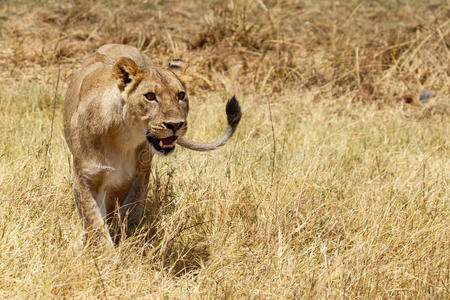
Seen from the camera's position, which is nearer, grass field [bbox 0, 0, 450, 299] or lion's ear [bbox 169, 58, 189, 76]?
grass field [bbox 0, 0, 450, 299]

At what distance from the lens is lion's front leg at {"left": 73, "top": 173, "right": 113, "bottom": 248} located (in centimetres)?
347

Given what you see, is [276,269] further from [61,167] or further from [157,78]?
[61,167]

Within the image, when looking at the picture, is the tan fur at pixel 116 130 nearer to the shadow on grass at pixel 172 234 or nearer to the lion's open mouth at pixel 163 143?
the lion's open mouth at pixel 163 143

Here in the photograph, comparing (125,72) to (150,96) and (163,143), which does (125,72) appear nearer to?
(150,96)

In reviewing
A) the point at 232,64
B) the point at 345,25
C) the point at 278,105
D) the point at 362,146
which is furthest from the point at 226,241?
the point at 345,25

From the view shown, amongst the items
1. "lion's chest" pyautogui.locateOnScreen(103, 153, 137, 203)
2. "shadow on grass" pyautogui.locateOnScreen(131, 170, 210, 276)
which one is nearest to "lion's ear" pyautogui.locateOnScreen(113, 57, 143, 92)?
"lion's chest" pyautogui.locateOnScreen(103, 153, 137, 203)

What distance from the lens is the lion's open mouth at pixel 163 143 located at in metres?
3.21

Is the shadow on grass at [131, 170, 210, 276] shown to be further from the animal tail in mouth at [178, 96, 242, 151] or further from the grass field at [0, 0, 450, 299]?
the animal tail in mouth at [178, 96, 242, 151]

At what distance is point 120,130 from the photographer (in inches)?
132

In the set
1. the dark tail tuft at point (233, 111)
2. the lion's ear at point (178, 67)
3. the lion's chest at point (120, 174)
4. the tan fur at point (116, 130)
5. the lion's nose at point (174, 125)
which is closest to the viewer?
the lion's nose at point (174, 125)

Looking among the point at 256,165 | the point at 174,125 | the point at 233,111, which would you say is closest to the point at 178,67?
the point at 233,111

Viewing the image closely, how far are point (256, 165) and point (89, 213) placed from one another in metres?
1.45

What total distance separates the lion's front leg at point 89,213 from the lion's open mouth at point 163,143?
1.69ft

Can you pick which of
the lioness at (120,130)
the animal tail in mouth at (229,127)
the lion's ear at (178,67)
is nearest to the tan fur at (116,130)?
the lioness at (120,130)
